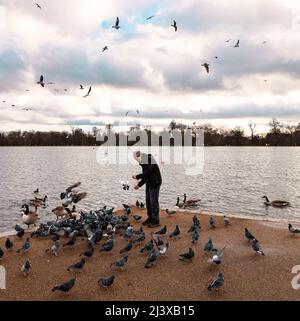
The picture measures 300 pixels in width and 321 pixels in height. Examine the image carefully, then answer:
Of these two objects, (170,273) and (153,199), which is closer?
(170,273)

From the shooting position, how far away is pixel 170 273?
8.55 metres

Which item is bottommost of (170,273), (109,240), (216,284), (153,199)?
(170,273)

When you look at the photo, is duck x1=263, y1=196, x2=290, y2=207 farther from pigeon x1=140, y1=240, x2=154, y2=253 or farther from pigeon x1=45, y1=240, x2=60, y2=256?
pigeon x1=45, y1=240, x2=60, y2=256

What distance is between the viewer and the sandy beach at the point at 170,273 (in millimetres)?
7523

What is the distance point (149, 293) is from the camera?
7566 millimetres

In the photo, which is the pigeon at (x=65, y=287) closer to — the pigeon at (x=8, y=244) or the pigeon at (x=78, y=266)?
the pigeon at (x=78, y=266)

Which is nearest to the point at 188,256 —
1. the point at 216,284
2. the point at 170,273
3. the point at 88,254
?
the point at 170,273

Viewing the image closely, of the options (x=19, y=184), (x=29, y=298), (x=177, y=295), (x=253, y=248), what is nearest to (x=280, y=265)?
(x=253, y=248)

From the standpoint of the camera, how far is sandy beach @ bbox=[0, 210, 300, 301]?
752 cm

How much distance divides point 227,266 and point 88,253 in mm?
3402

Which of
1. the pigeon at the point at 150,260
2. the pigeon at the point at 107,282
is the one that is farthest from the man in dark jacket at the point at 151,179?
the pigeon at the point at 107,282

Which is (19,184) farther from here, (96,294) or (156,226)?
(96,294)

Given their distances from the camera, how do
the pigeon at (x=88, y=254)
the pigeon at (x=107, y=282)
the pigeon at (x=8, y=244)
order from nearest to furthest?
the pigeon at (x=107, y=282) < the pigeon at (x=88, y=254) < the pigeon at (x=8, y=244)

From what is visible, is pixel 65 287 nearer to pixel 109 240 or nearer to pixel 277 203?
pixel 109 240
